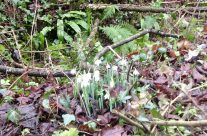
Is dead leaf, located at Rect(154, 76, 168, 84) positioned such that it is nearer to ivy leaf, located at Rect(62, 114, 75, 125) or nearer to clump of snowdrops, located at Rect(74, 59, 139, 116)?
clump of snowdrops, located at Rect(74, 59, 139, 116)

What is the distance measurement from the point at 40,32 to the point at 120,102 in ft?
14.4

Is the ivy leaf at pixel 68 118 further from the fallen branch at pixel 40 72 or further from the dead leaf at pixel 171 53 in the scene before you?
the dead leaf at pixel 171 53

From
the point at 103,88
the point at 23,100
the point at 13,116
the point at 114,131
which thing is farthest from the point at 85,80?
the point at 23,100

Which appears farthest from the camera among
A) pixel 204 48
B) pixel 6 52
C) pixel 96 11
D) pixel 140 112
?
pixel 96 11

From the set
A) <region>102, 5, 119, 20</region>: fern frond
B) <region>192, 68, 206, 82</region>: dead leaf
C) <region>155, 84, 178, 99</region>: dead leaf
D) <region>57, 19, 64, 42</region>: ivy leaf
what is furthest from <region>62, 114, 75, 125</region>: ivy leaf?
<region>102, 5, 119, 20</region>: fern frond

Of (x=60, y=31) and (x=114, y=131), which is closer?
(x=114, y=131)

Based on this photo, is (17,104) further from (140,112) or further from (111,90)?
(140,112)

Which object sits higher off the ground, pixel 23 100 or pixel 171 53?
pixel 171 53

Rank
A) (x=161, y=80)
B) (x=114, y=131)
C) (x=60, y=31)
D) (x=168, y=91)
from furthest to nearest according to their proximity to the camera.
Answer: (x=60, y=31), (x=161, y=80), (x=168, y=91), (x=114, y=131)

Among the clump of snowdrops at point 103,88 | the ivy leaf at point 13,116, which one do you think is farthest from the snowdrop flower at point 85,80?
the ivy leaf at point 13,116

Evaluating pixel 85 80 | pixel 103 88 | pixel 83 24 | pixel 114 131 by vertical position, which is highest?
pixel 85 80

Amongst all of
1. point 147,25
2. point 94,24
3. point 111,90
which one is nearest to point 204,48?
point 111,90

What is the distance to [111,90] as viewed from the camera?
2920 millimetres

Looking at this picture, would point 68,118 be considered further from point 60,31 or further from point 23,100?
point 60,31
